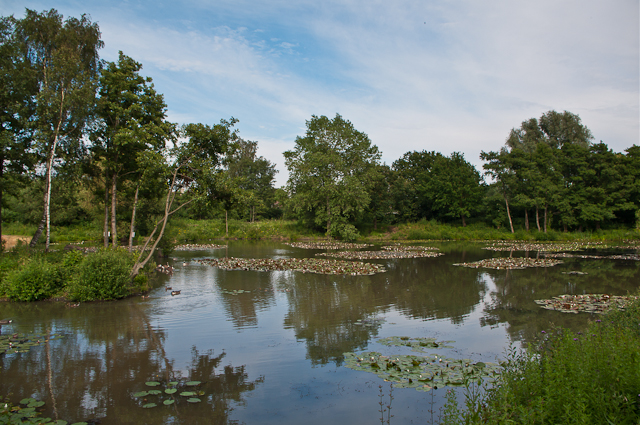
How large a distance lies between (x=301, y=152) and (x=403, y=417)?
44.5 m

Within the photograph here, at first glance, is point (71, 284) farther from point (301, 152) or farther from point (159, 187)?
point (301, 152)

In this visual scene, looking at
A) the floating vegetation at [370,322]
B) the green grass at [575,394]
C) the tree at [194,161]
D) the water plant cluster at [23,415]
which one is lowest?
the floating vegetation at [370,322]

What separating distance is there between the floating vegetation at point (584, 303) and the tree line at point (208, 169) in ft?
38.1

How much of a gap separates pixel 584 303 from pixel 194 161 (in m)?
14.8

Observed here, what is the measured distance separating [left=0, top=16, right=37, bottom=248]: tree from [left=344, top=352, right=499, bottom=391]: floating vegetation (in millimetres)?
17454

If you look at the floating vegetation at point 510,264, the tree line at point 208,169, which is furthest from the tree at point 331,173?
the floating vegetation at point 510,264

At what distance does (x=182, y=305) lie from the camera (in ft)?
43.8

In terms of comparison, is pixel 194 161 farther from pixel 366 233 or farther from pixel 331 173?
pixel 366 233

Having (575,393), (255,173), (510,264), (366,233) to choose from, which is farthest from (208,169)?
(255,173)

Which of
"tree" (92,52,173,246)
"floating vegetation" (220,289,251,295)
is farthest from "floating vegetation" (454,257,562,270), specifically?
"tree" (92,52,173,246)

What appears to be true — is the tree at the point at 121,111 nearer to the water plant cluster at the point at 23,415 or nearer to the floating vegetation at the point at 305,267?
the floating vegetation at the point at 305,267

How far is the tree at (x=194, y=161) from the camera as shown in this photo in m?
15.1

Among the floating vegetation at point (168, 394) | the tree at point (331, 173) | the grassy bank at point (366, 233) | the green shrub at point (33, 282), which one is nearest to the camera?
the floating vegetation at point (168, 394)

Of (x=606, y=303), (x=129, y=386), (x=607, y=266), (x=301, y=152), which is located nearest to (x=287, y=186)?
(x=301, y=152)
